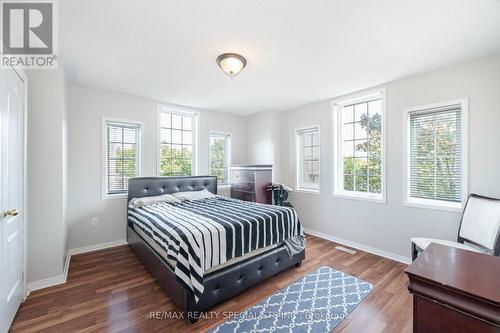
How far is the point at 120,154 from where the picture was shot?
3793 mm

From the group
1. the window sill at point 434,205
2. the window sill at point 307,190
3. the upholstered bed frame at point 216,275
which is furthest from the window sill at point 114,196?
the window sill at point 434,205

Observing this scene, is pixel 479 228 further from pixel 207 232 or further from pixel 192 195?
pixel 192 195

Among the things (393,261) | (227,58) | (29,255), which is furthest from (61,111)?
(393,261)

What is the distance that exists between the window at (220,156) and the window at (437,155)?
3.44 metres

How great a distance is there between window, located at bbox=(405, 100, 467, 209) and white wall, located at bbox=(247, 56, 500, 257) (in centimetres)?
9

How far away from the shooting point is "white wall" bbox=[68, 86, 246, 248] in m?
3.30

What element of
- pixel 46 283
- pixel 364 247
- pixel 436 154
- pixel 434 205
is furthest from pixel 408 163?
pixel 46 283

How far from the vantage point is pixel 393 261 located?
3059 millimetres

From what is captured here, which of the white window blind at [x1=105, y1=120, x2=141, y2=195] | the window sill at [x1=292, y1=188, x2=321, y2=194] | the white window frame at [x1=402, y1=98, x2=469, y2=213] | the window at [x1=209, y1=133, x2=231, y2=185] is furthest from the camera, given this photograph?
the window at [x1=209, y1=133, x2=231, y2=185]

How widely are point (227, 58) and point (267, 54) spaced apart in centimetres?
45

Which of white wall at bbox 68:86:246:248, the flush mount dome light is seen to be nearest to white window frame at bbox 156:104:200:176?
white wall at bbox 68:86:246:248

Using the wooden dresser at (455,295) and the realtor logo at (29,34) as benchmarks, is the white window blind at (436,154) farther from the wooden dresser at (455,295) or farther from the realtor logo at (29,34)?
the realtor logo at (29,34)

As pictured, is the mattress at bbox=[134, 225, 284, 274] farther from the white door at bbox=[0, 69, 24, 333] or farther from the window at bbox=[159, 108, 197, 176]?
the window at bbox=[159, 108, 197, 176]

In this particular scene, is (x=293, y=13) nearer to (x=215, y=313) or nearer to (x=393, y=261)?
(x=215, y=313)
